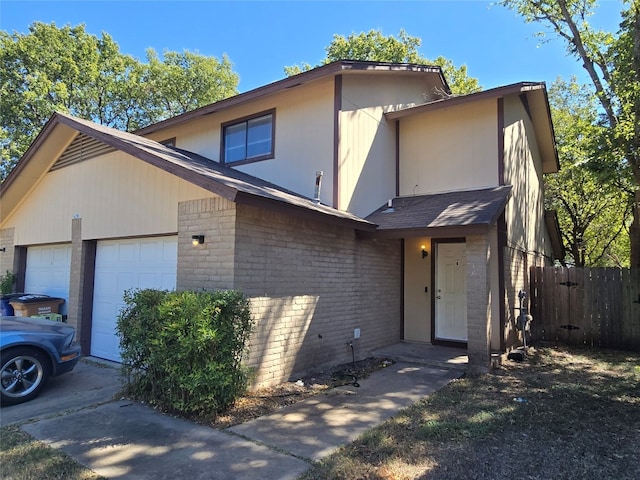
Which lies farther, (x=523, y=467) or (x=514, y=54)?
(x=514, y=54)

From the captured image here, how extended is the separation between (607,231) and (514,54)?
1215 cm

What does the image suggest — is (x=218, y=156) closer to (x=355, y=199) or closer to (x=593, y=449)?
(x=355, y=199)

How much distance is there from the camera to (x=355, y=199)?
29.4ft

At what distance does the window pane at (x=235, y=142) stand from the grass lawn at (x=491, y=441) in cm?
719

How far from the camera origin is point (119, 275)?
26.9 feet

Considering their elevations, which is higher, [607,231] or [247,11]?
[247,11]

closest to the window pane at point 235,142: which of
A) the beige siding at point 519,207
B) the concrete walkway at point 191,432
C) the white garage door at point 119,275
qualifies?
the white garage door at point 119,275

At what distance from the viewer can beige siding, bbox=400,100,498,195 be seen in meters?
9.27

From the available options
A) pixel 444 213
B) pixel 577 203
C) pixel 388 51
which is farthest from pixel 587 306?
pixel 388 51

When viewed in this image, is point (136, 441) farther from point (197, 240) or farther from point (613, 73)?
point (613, 73)

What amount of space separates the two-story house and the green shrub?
2.73ft

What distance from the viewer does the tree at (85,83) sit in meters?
20.9

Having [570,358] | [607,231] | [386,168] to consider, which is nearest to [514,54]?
[386,168]

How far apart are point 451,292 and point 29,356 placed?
825 centimetres
